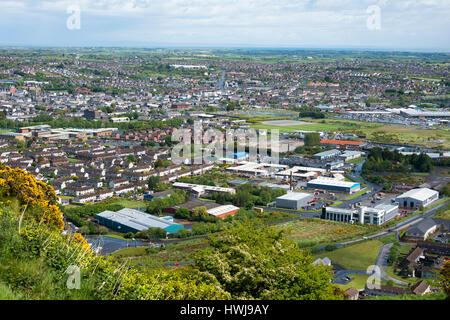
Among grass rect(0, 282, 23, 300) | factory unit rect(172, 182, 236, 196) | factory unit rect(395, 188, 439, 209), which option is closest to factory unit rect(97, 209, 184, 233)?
factory unit rect(172, 182, 236, 196)

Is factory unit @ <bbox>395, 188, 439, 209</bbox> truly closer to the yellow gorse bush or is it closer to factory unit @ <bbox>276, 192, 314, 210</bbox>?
factory unit @ <bbox>276, 192, 314, 210</bbox>

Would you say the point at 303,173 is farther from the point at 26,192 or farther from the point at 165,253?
the point at 26,192

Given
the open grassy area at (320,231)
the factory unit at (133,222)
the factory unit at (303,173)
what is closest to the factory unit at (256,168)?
the factory unit at (303,173)

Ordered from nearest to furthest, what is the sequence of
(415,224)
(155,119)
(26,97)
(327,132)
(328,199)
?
1. (415,224)
2. (328,199)
3. (327,132)
4. (155,119)
5. (26,97)

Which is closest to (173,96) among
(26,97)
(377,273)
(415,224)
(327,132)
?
(26,97)

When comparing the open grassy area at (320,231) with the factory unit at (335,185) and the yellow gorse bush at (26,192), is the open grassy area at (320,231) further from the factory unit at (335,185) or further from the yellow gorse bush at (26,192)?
the yellow gorse bush at (26,192)
